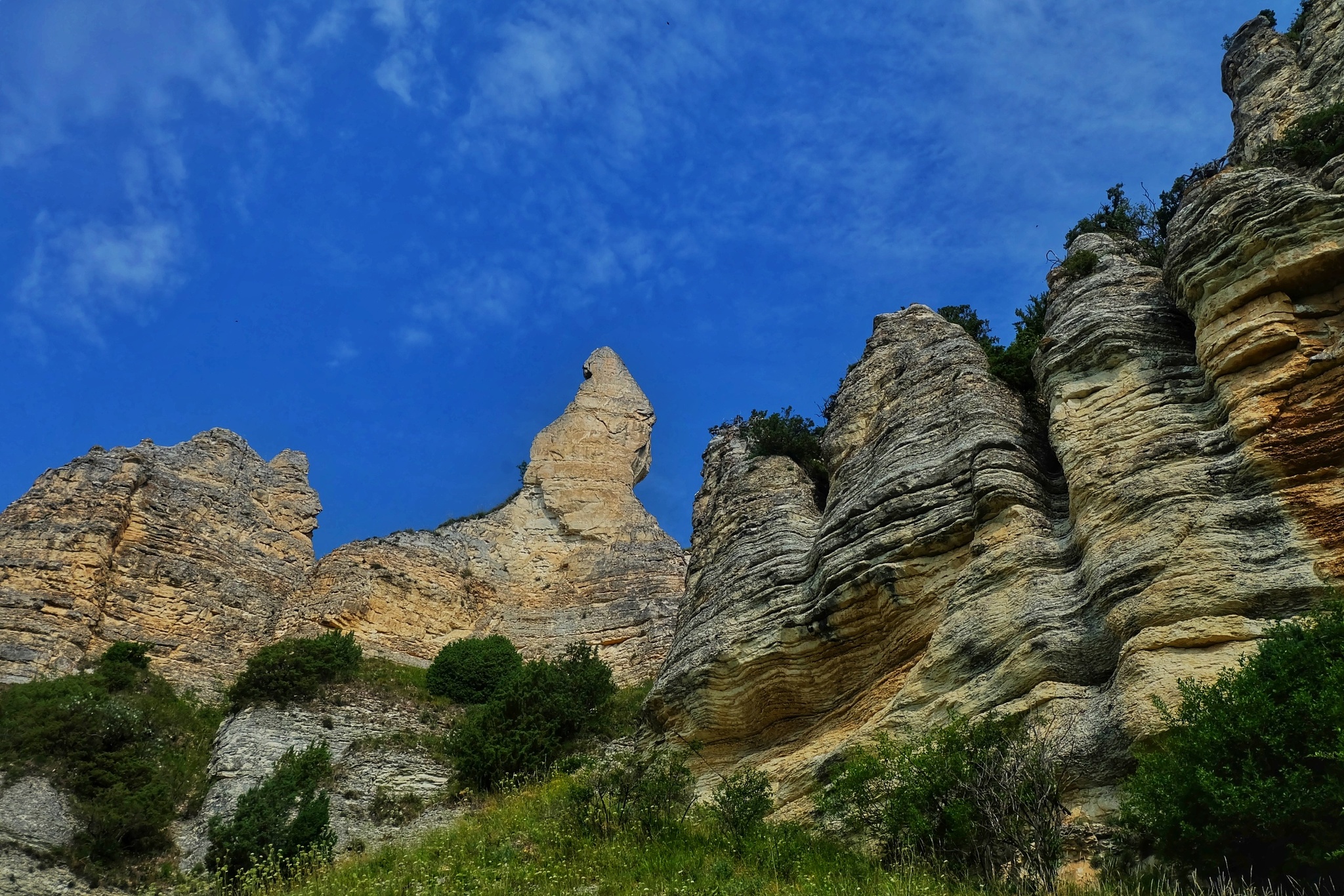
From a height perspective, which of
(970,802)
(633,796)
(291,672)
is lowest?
(970,802)

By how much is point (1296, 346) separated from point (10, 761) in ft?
78.6

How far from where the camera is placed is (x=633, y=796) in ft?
48.9

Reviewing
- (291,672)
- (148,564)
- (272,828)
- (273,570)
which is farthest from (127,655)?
(272,828)

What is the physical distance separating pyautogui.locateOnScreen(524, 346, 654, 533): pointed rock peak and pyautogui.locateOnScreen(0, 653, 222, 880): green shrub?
21.1 m

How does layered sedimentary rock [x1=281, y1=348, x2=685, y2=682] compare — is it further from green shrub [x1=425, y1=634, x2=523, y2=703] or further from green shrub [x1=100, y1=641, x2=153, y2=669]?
green shrub [x1=100, y1=641, x2=153, y2=669]

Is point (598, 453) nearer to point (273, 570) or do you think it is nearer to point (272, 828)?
point (273, 570)

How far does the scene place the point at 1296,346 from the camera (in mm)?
13477

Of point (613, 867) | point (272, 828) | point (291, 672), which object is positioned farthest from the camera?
point (291, 672)

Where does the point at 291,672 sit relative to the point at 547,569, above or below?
below

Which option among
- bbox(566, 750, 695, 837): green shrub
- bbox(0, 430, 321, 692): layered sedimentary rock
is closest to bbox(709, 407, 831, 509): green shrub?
bbox(566, 750, 695, 837): green shrub

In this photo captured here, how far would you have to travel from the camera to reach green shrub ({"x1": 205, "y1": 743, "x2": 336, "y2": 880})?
1633 cm

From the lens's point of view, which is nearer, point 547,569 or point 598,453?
Result: point 547,569

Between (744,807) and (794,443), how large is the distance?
12.7 m

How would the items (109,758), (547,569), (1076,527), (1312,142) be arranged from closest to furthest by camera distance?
(1076,527)
(1312,142)
(109,758)
(547,569)
